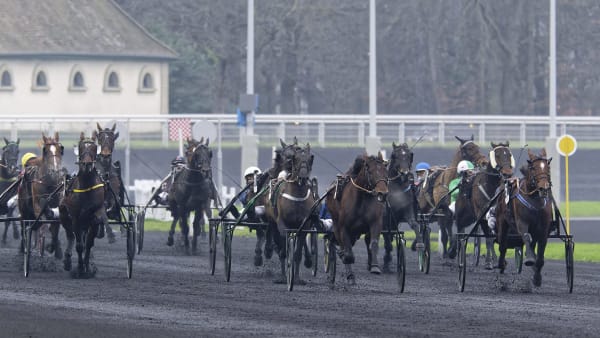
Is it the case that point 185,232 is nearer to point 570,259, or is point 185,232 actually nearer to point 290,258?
point 290,258

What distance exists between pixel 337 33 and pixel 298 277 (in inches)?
2293

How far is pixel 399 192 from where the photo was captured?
81.2 ft

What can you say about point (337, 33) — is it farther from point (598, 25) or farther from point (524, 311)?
point (524, 311)

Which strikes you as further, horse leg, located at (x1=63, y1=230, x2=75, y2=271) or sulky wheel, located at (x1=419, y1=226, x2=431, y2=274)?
sulky wheel, located at (x1=419, y1=226, x2=431, y2=274)

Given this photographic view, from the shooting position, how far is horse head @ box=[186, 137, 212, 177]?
29828 mm

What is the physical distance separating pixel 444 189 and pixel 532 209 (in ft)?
20.8

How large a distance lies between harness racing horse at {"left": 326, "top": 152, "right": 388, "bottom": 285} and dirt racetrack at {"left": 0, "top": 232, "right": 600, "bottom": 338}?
1.78 feet

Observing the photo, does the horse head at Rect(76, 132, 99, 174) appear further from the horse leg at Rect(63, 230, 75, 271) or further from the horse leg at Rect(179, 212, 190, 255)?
the horse leg at Rect(179, 212, 190, 255)

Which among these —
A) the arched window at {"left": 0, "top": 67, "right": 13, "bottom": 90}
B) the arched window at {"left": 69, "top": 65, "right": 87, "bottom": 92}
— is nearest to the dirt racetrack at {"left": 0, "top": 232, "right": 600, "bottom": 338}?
the arched window at {"left": 0, "top": 67, "right": 13, "bottom": 90}

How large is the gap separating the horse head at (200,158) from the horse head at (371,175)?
29.1ft

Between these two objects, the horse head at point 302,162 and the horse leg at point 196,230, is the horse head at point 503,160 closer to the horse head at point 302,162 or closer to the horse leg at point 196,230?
the horse head at point 302,162

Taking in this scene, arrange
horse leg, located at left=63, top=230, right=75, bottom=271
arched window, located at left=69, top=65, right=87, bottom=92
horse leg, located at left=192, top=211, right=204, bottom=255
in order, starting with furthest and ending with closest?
arched window, located at left=69, top=65, right=87, bottom=92 → horse leg, located at left=192, top=211, right=204, bottom=255 → horse leg, located at left=63, top=230, right=75, bottom=271

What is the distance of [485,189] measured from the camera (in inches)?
974

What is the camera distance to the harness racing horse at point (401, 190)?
2431cm
